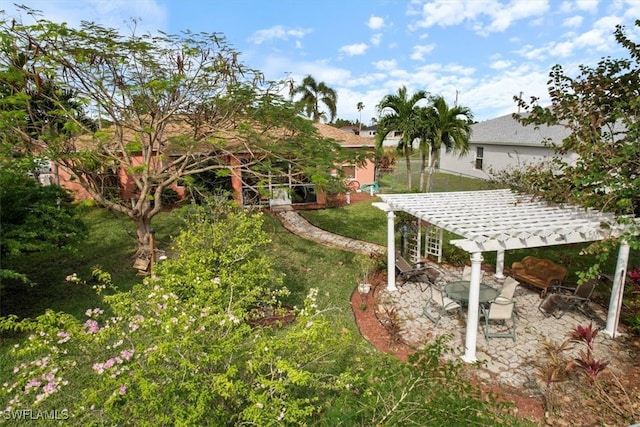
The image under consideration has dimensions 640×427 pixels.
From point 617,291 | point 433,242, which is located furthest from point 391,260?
point 617,291

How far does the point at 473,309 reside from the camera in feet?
19.9

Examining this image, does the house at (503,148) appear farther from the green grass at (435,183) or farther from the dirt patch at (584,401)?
the dirt patch at (584,401)

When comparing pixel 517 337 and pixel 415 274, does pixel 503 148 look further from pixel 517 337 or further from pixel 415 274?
pixel 517 337

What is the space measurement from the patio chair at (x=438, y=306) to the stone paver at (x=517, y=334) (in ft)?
0.43

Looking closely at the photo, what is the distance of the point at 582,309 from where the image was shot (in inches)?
307

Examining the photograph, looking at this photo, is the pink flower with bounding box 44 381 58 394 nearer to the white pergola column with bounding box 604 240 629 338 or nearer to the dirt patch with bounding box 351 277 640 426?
the dirt patch with bounding box 351 277 640 426

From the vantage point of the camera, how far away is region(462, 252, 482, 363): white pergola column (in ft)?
19.6

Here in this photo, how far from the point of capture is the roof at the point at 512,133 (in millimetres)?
19406

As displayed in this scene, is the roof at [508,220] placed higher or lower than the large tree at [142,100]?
lower

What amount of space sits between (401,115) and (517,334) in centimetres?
1309

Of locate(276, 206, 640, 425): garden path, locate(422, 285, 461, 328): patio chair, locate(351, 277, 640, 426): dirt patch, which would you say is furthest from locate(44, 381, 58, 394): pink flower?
locate(422, 285, 461, 328): patio chair

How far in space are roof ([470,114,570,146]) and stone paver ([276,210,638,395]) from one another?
41.8 ft

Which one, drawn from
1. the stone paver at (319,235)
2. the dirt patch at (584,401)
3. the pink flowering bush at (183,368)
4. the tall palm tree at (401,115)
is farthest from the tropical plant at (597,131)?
the tall palm tree at (401,115)

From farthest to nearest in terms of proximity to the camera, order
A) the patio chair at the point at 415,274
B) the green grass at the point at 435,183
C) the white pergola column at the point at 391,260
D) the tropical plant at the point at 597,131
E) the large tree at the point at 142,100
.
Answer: the green grass at the point at 435,183 → the patio chair at the point at 415,274 → the white pergola column at the point at 391,260 → the large tree at the point at 142,100 → the tropical plant at the point at 597,131
